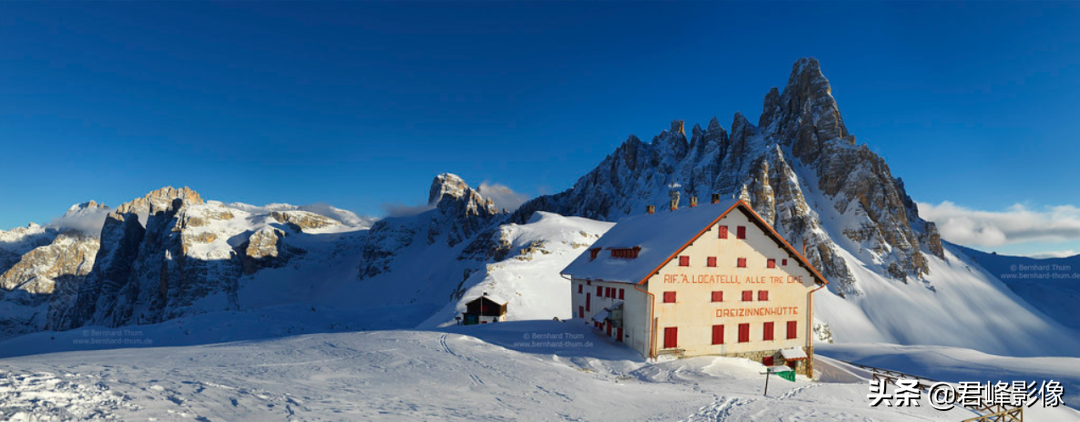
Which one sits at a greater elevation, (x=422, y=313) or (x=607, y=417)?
(x=607, y=417)

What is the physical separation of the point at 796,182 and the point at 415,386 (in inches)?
5491

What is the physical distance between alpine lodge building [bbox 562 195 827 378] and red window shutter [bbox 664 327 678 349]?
6cm

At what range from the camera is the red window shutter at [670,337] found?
28734 millimetres

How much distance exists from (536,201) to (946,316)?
13087cm

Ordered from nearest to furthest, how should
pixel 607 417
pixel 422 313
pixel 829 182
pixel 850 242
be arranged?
pixel 607 417 < pixel 422 313 < pixel 850 242 < pixel 829 182

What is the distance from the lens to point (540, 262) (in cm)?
7775

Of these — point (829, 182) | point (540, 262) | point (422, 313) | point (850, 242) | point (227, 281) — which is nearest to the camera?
point (540, 262)

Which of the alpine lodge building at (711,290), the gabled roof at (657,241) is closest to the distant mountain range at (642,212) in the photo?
the gabled roof at (657,241)

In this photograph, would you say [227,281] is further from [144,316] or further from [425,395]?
[425,395]

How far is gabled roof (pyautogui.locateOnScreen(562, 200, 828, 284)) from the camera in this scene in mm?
28953

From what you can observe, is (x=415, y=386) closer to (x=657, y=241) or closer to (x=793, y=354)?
(x=657, y=241)

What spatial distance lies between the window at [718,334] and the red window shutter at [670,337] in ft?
9.91

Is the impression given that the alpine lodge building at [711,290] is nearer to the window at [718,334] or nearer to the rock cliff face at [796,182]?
the window at [718,334]

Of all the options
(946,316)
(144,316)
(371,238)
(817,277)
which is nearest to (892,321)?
(946,316)
